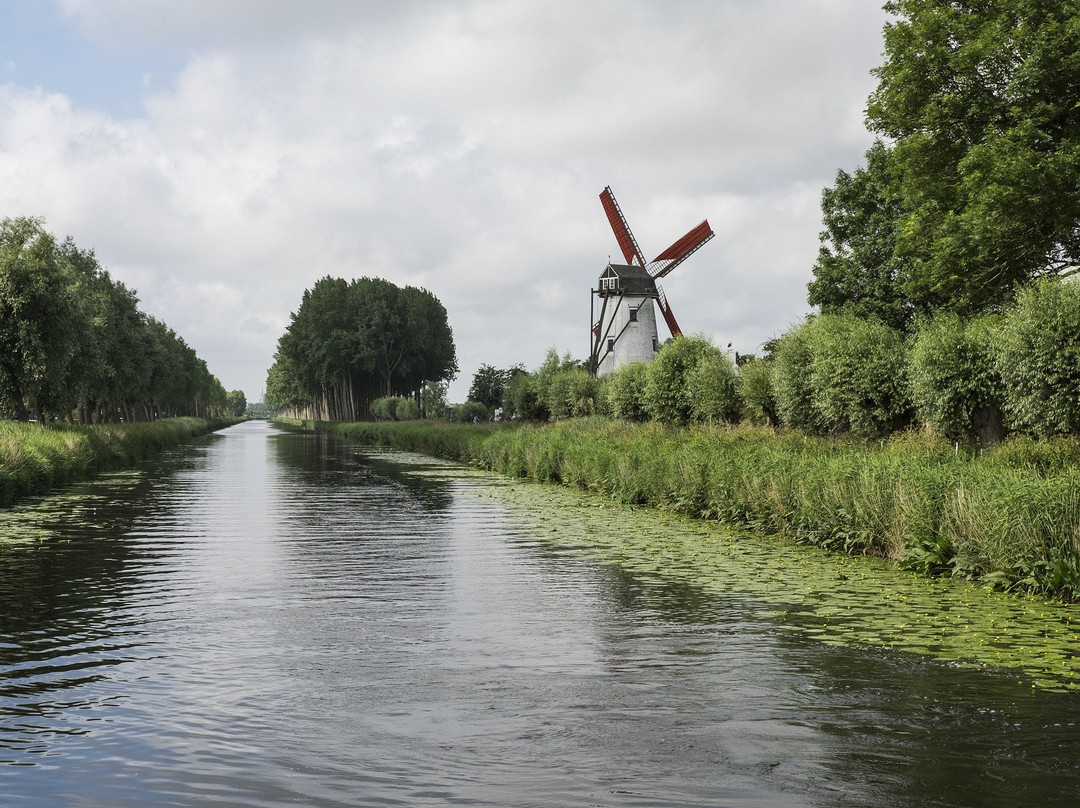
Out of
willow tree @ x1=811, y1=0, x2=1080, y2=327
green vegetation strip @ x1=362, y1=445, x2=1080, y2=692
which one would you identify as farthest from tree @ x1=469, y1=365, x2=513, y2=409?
green vegetation strip @ x1=362, y1=445, x2=1080, y2=692

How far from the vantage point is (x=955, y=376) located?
22797 mm

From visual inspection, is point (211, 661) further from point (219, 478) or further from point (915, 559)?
point (219, 478)

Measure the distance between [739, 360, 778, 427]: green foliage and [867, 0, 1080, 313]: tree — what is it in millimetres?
7237

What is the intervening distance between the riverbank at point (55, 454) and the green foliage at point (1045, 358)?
23.4 meters

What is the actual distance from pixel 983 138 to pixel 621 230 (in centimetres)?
4278

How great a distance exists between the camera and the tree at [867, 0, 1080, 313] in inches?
1195

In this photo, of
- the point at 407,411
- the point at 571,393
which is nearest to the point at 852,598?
the point at 571,393

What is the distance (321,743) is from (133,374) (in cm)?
5663

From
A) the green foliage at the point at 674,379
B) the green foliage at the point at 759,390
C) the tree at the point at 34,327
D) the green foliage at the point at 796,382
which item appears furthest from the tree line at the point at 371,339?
the green foliage at the point at 796,382

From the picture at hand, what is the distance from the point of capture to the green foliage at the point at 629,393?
136 feet

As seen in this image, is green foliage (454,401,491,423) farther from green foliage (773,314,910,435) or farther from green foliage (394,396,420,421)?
green foliage (773,314,910,435)

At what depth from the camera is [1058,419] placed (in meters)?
20.7

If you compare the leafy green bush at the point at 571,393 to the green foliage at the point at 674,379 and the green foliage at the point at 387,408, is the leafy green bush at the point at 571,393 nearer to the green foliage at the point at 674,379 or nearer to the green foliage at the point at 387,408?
the green foliage at the point at 674,379

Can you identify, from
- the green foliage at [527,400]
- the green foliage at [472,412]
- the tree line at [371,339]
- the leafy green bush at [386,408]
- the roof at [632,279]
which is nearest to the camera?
the green foliage at [527,400]
